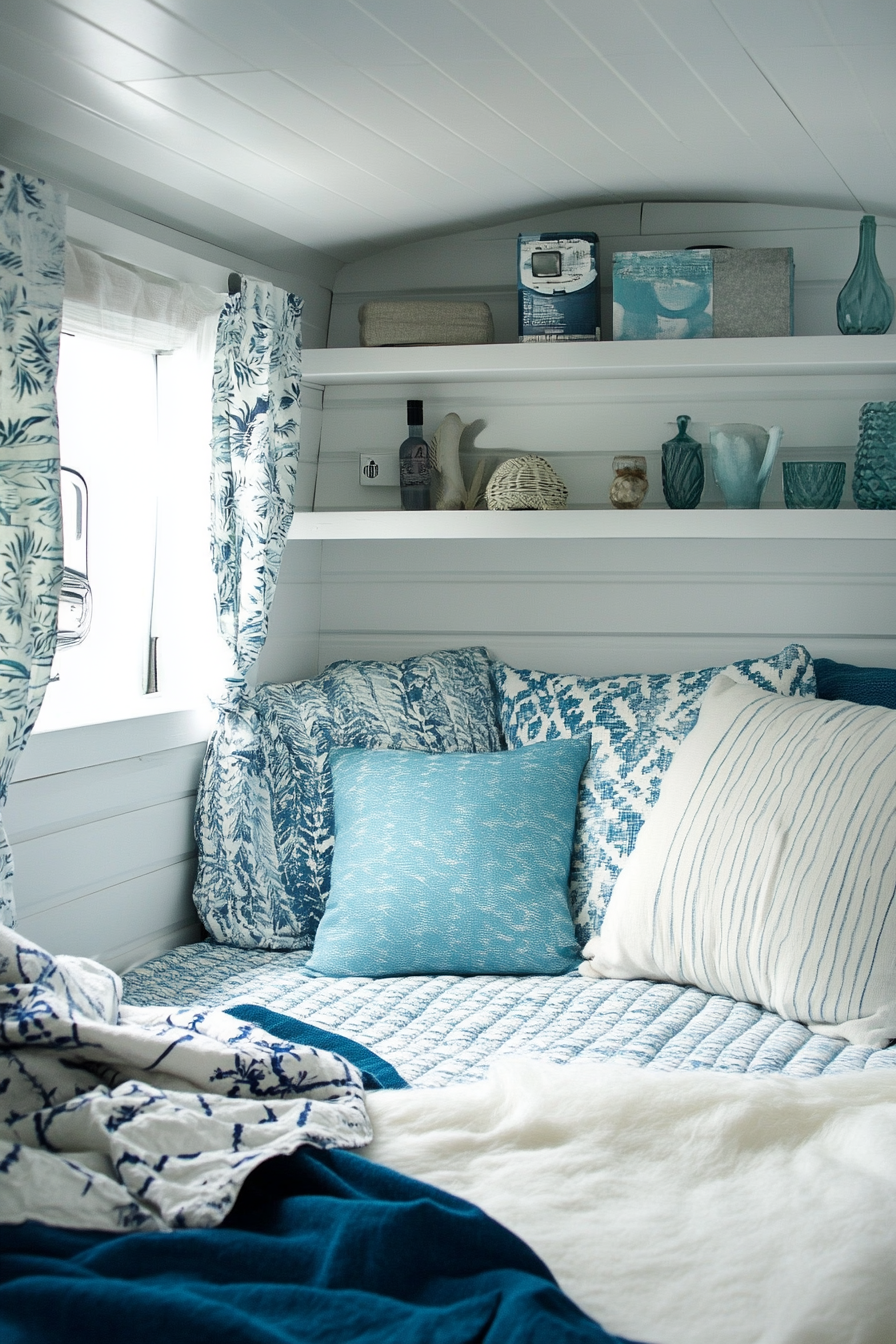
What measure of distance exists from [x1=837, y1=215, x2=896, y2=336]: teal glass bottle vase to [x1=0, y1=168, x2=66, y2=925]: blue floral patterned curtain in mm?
1597

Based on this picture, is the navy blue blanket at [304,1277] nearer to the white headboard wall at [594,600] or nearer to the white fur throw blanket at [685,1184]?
the white fur throw blanket at [685,1184]

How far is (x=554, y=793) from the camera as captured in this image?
2.41m

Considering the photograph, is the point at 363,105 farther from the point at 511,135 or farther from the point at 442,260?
the point at 442,260

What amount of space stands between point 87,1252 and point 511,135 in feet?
6.30

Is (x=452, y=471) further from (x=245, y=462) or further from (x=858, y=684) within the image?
(x=858, y=684)

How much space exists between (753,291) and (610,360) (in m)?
0.34

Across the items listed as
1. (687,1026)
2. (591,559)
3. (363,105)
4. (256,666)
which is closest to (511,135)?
(363,105)

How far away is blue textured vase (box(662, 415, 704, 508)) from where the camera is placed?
262 cm

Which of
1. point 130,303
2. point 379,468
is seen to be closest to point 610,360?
point 379,468

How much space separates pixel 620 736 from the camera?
2484 millimetres

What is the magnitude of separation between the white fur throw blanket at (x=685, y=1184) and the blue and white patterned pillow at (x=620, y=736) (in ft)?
2.84

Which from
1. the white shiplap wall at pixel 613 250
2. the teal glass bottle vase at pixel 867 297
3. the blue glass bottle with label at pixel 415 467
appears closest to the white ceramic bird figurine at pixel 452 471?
the blue glass bottle with label at pixel 415 467

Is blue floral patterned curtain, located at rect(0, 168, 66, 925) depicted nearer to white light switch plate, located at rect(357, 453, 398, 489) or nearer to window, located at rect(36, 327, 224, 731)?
window, located at rect(36, 327, 224, 731)

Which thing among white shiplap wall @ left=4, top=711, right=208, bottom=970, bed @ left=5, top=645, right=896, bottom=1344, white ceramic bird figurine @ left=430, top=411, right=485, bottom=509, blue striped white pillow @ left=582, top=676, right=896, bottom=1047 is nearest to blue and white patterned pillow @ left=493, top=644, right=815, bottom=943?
bed @ left=5, top=645, right=896, bottom=1344
